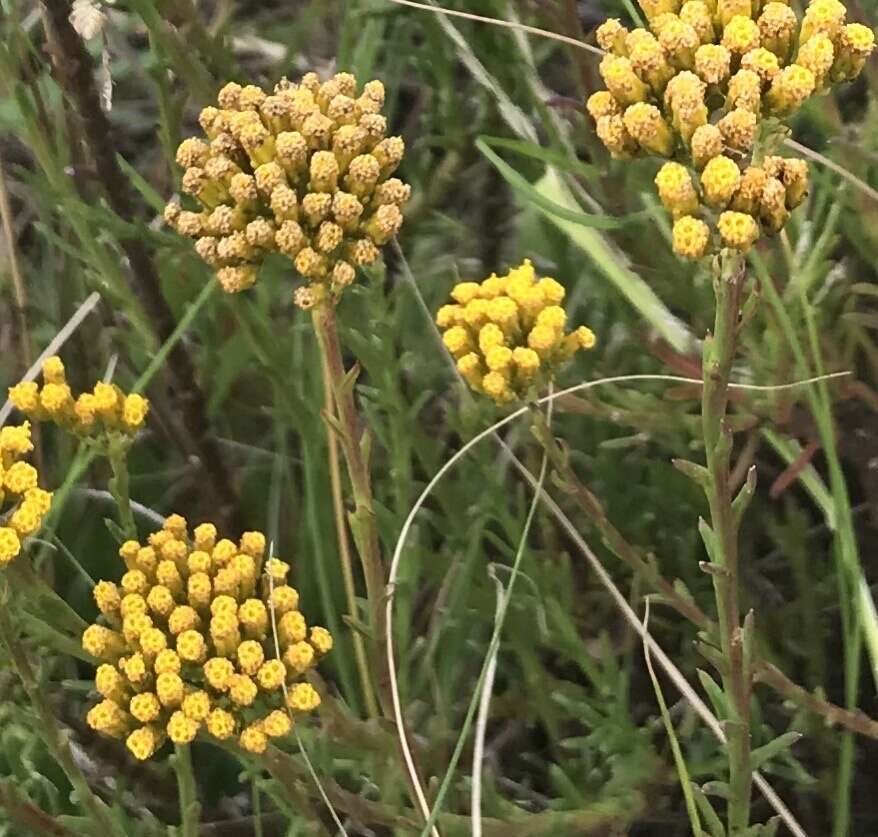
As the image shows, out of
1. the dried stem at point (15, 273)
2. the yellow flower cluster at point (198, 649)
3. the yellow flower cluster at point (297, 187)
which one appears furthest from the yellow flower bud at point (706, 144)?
the dried stem at point (15, 273)

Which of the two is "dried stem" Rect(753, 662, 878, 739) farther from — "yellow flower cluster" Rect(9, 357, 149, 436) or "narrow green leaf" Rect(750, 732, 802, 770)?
"yellow flower cluster" Rect(9, 357, 149, 436)

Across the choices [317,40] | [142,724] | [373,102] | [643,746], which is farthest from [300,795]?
[317,40]

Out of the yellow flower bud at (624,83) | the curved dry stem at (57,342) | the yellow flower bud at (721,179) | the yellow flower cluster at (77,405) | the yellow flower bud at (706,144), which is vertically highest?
the yellow flower bud at (624,83)

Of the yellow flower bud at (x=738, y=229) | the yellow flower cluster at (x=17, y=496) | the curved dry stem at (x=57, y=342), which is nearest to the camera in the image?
the yellow flower bud at (x=738, y=229)

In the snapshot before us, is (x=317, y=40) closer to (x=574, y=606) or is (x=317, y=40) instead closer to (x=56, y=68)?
(x=56, y=68)

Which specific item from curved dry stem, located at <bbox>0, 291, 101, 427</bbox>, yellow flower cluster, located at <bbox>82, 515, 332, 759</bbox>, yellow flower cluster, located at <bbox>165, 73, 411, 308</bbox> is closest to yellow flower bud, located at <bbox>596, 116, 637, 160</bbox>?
yellow flower cluster, located at <bbox>165, 73, 411, 308</bbox>

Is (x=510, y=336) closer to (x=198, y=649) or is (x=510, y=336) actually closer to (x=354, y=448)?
(x=354, y=448)

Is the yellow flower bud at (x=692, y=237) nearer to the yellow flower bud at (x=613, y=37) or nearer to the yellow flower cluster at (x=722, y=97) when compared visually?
the yellow flower cluster at (x=722, y=97)

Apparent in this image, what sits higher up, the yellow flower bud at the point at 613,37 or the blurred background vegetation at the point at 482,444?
the yellow flower bud at the point at 613,37
